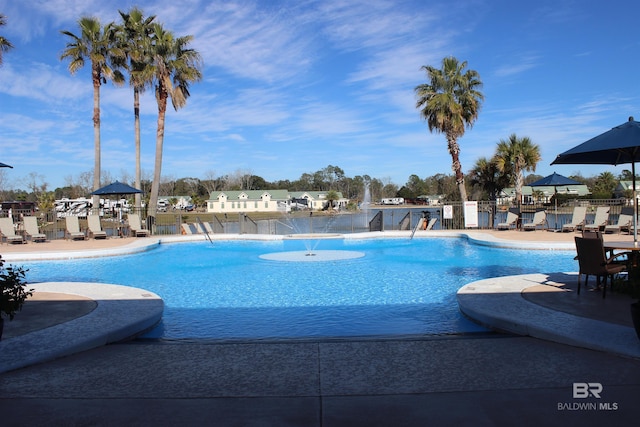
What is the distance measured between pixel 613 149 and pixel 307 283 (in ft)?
20.8

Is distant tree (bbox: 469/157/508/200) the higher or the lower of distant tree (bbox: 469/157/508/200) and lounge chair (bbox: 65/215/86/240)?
the higher

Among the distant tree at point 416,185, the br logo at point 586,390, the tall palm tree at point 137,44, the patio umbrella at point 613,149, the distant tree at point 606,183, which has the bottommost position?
the br logo at point 586,390

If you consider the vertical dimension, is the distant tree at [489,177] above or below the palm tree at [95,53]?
below

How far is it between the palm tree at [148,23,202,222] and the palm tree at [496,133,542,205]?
17.6 meters

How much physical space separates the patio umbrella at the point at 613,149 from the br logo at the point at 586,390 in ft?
15.8

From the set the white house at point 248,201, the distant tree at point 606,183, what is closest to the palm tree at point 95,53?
the white house at point 248,201

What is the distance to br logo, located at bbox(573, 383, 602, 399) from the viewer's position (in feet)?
11.3

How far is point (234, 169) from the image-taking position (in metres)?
101

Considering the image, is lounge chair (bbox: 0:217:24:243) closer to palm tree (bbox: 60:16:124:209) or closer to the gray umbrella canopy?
the gray umbrella canopy

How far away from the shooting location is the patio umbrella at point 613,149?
7.32 m

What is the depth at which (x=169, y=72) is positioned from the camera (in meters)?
24.4

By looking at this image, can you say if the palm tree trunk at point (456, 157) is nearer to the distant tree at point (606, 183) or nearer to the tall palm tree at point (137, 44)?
the tall palm tree at point (137, 44)

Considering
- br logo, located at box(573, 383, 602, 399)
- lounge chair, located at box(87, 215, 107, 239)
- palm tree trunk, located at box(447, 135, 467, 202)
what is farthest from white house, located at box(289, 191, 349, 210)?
br logo, located at box(573, 383, 602, 399)

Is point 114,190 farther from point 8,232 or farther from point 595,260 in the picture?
point 595,260
